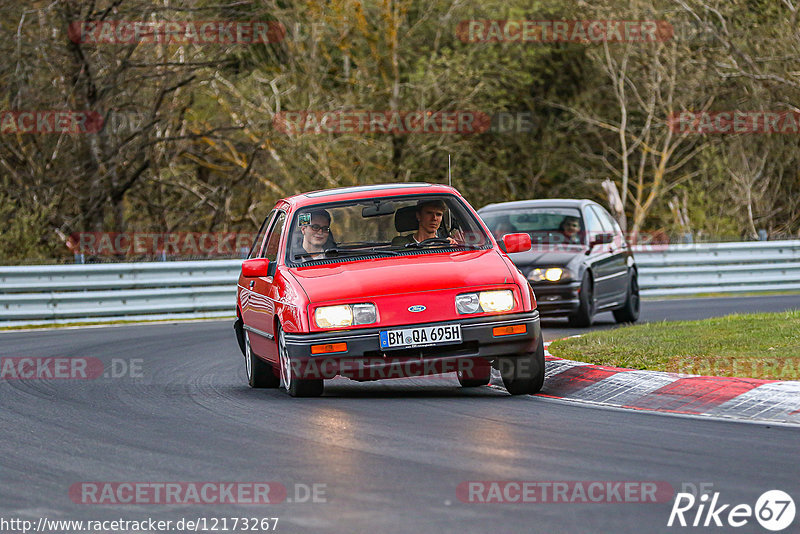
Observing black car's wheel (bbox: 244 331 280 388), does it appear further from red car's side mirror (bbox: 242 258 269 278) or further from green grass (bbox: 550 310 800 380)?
green grass (bbox: 550 310 800 380)

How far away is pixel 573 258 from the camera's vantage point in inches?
665

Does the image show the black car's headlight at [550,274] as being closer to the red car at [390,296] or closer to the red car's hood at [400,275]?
the red car at [390,296]

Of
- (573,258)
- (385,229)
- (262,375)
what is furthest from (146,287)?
(385,229)

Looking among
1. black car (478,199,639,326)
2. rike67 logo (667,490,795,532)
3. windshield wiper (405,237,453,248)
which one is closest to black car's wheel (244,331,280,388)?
windshield wiper (405,237,453,248)

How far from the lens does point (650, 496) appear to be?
5.96 meters

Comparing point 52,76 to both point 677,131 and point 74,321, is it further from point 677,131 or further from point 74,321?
point 677,131

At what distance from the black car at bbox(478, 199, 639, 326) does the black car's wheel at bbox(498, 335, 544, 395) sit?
261 inches

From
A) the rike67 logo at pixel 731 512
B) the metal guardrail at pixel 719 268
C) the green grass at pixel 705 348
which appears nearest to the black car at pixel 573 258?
the green grass at pixel 705 348

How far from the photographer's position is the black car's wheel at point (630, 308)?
18141mm

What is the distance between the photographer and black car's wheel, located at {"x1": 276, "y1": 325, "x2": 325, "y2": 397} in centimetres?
1001

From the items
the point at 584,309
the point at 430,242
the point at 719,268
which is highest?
the point at 430,242

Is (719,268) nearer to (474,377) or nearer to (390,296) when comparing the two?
(474,377)

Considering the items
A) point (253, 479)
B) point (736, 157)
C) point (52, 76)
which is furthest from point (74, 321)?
point (736, 157)

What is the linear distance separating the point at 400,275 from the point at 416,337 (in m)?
0.55
